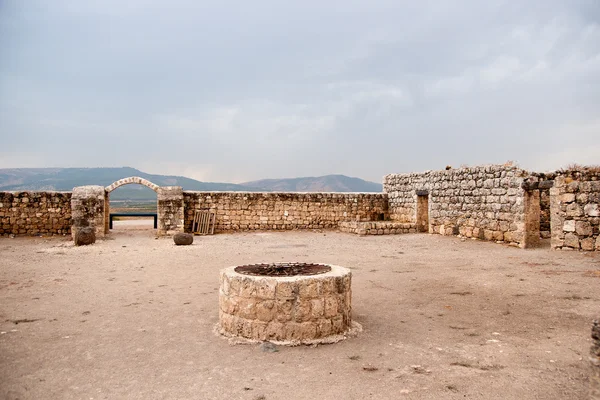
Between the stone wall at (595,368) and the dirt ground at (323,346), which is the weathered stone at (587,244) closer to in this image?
the dirt ground at (323,346)

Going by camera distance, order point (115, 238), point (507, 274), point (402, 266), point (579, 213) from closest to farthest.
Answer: point (507, 274)
point (402, 266)
point (579, 213)
point (115, 238)

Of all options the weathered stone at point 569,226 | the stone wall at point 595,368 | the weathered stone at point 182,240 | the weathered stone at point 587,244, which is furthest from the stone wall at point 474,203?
the stone wall at point 595,368

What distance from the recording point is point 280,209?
739 inches

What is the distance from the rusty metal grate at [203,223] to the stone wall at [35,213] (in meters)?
4.87

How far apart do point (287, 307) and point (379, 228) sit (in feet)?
40.4

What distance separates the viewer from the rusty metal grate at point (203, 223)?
701 inches

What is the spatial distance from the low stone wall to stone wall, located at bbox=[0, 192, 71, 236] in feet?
37.0

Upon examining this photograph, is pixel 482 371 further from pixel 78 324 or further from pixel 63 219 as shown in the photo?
pixel 63 219

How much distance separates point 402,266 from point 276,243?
5.62 m

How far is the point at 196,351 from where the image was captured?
4.96m

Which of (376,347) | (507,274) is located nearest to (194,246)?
(507,274)

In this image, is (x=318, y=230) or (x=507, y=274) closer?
(x=507, y=274)

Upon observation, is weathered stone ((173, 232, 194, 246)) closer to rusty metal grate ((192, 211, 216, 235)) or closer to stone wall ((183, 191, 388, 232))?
rusty metal grate ((192, 211, 216, 235))

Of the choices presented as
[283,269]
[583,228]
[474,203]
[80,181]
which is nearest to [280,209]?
[474,203]
